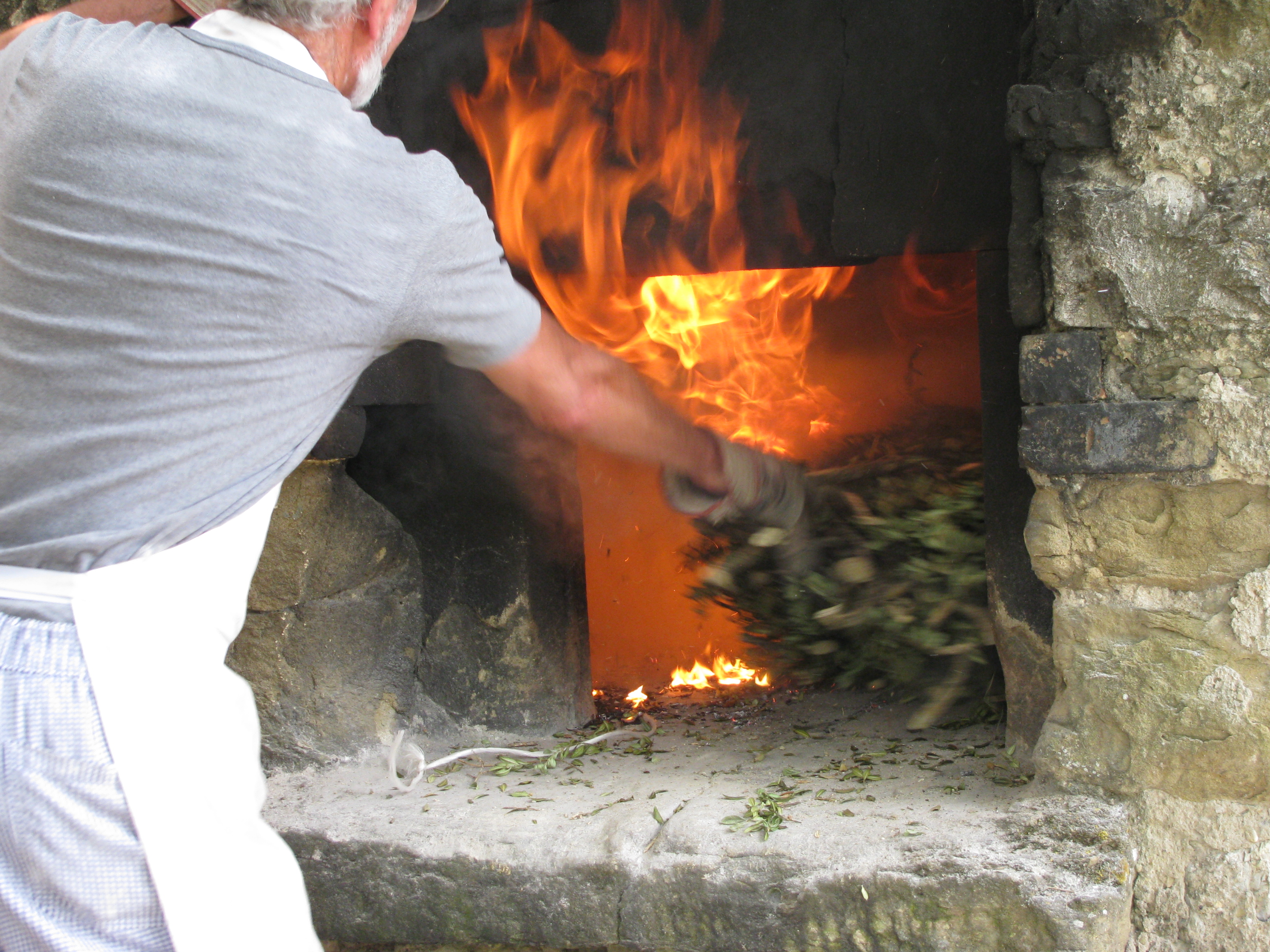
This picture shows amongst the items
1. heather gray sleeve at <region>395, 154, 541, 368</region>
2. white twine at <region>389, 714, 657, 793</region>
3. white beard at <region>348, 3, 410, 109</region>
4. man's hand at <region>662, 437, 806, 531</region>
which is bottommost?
white twine at <region>389, 714, 657, 793</region>

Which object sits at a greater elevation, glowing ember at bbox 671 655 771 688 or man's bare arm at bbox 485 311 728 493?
man's bare arm at bbox 485 311 728 493

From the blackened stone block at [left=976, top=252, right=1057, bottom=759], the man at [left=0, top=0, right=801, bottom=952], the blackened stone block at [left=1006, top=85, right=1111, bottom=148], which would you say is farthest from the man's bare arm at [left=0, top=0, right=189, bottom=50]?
the blackened stone block at [left=976, top=252, right=1057, bottom=759]

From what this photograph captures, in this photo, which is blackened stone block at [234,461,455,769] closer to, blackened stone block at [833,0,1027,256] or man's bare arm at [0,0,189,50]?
man's bare arm at [0,0,189,50]

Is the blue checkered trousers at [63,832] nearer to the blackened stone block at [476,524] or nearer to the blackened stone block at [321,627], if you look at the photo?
the blackened stone block at [321,627]

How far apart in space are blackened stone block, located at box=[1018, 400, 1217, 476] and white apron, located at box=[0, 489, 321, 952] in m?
1.07

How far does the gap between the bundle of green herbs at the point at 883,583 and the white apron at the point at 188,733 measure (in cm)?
99

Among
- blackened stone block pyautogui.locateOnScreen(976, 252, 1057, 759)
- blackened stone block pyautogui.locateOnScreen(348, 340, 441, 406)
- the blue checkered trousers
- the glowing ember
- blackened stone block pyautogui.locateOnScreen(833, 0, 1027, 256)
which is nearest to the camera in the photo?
the blue checkered trousers

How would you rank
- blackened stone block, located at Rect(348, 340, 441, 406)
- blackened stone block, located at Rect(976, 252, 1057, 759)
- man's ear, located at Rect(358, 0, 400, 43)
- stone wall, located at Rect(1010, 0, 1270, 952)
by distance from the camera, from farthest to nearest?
blackened stone block, located at Rect(348, 340, 441, 406), blackened stone block, located at Rect(976, 252, 1057, 759), stone wall, located at Rect(1010, 0, 1270, 952), man's ear, located at Rect(358, 0, 400, 43)

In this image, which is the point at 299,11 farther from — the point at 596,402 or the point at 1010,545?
the point at 1010,545

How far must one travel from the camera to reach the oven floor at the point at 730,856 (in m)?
1.43

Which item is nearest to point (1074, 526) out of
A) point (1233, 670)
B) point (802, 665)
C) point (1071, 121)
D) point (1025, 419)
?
point (1025, 419)

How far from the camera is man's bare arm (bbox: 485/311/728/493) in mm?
1214

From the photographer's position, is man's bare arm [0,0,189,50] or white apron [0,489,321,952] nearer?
white apron [0,489,321,952]

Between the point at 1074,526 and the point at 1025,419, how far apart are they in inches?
7.1
